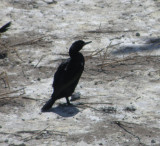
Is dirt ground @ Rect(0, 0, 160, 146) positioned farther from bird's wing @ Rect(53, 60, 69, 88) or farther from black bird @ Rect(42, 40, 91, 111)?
bird's wing @ Rect(53, 60, 69, 88)

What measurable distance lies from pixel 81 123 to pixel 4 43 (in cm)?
311

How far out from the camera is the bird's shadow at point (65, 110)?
646 centimetres

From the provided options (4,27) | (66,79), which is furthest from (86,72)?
(4,27)

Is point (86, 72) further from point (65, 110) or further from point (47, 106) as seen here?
point (47, 106)

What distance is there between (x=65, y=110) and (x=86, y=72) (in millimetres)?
1291

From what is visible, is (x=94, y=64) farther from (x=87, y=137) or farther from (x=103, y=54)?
(x=87, y=137)

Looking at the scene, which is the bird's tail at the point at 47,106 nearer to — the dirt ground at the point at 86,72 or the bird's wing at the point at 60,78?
the dirt ground at the point at 86,72

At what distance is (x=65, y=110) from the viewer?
6.59 metres

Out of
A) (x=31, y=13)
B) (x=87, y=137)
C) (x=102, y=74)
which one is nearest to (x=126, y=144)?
(x=87, y=137)

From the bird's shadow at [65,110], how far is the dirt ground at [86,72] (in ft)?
0.04

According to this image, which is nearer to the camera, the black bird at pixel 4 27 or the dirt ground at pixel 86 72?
the dirt ground at pixel 86 72

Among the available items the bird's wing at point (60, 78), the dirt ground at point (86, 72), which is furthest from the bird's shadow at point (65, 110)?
the bird's wing at point (60, 78)

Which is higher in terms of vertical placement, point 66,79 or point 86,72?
point 66,79

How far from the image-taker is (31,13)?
1002 centimetres
